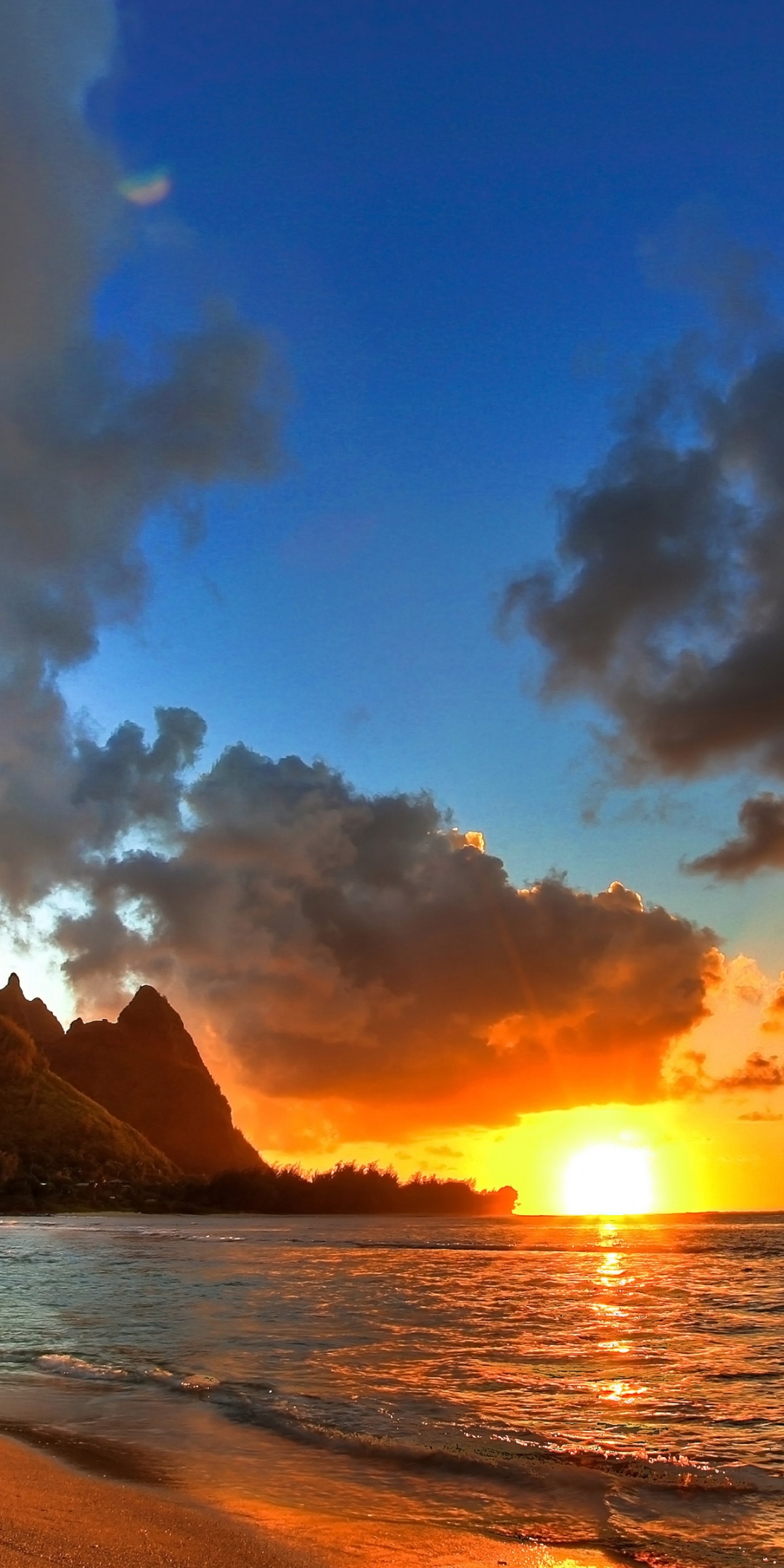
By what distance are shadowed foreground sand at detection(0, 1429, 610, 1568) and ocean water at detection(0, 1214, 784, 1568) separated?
21cm

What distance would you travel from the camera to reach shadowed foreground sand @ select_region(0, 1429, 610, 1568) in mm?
9320

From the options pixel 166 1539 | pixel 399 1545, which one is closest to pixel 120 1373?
pixel 399 1545

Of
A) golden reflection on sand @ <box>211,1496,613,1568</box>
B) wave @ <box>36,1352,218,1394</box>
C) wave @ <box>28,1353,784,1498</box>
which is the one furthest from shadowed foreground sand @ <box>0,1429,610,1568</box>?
wave @ <box>36,1352,218,1394</box>

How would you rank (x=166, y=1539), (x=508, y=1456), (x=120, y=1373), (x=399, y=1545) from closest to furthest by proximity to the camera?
(x=166, y=1539)
(x=399, y=1545)
(x=508, y=1456)
(x=120, y=1373)

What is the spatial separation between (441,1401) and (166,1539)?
11.7 m

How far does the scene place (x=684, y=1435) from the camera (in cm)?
1770

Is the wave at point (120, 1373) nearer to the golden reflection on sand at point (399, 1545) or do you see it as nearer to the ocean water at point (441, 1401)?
the ocean water at point (441, 1401)

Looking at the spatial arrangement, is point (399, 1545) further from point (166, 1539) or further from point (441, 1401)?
point (441, 1401)

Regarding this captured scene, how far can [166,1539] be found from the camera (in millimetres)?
10133

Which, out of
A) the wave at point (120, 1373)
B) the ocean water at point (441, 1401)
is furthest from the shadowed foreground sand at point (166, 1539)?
the wave at point (120, 1373)

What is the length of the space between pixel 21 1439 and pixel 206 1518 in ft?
18.3

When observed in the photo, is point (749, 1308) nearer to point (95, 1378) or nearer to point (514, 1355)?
point (514, 1355)

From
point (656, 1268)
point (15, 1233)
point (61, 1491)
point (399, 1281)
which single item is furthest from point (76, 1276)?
point (15, 1233)

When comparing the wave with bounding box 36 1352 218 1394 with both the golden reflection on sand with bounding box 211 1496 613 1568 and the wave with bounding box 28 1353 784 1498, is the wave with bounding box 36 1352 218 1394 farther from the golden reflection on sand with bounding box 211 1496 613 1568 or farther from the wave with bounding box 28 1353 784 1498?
the golden reflection on sand with bounding box 211 1496 613 1568
